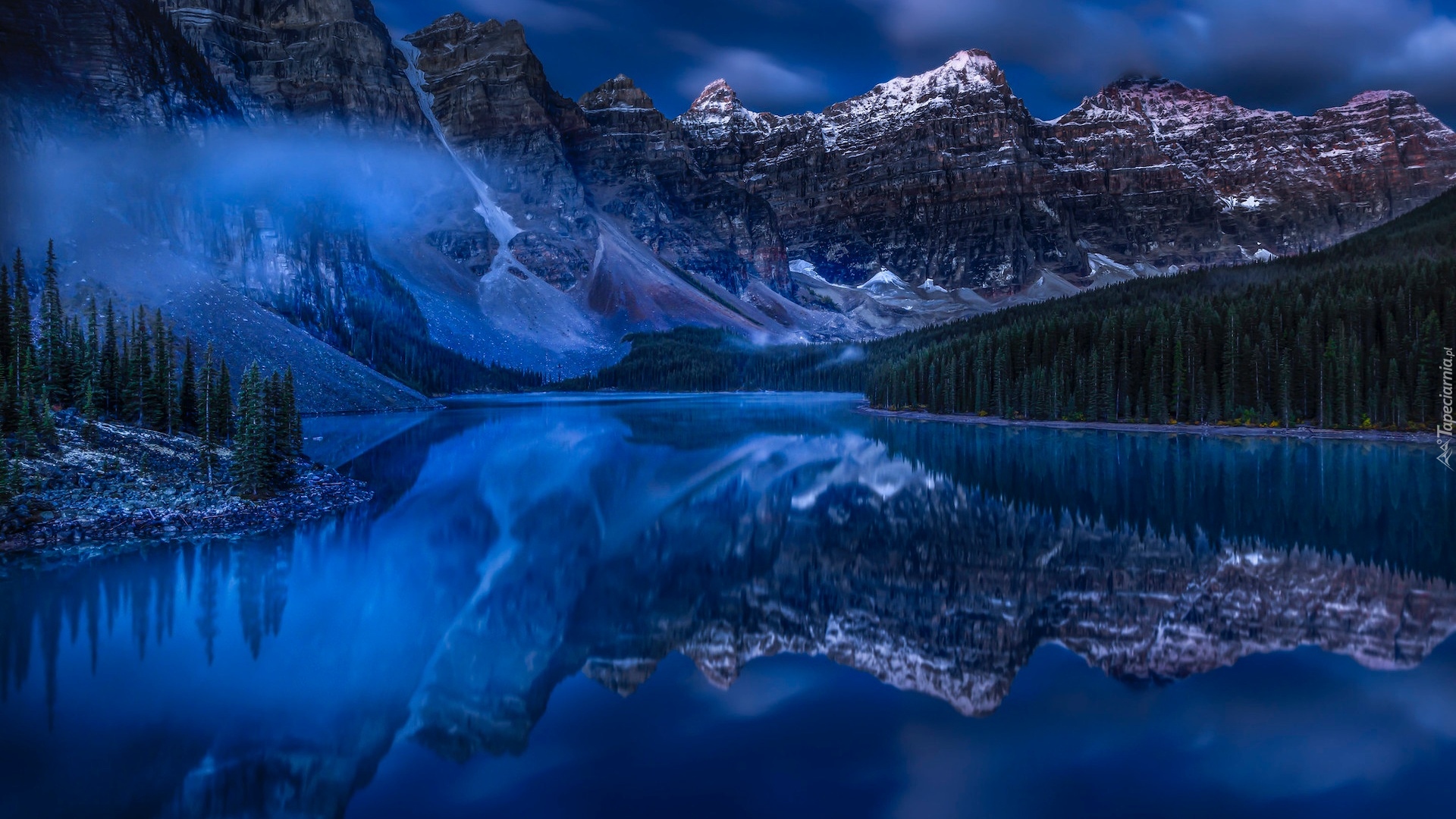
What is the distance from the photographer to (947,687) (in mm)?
12508

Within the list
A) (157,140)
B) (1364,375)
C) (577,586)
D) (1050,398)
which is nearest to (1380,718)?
(577,586)

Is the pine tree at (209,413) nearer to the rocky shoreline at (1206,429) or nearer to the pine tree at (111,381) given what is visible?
the pine tree at (111,381)

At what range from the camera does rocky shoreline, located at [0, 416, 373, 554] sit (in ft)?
76.0

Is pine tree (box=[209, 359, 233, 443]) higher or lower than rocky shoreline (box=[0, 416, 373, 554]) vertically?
higher

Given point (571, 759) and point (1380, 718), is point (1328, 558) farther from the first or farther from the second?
A: point (571, 759)

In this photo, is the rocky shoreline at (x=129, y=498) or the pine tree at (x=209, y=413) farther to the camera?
the pine tree at (x=209, y=413)

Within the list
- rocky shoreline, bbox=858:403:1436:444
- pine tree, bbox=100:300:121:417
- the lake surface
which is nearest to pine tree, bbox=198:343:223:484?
pine tree, bbox=100:300:121:417

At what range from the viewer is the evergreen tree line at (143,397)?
2938 cm

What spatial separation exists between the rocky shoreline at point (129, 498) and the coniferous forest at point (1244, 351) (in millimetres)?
66134

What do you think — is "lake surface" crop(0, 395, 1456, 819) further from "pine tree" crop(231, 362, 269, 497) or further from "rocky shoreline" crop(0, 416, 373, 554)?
"pine tree" crop(231, 362, 269, 497)

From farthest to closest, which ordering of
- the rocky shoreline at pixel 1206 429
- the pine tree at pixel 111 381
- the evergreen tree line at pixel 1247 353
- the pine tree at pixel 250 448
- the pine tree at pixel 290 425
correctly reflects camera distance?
the evergreen tree line at pixel 1247 353 < the rocky shoreline at pixel 1206 429 < the pine tree at pixel 111 381 < the pine tree at pixel 290 425 < the pine tree at pixel 250 448

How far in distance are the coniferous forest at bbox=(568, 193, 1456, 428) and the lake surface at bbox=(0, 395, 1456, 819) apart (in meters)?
42.8

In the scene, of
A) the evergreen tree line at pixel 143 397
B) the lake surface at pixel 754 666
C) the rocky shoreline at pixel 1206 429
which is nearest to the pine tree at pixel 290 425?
the evergreen tree line at pixel 143 397

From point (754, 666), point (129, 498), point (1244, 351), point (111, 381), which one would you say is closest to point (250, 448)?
point (129, 498)
